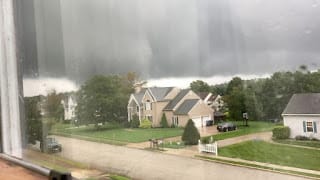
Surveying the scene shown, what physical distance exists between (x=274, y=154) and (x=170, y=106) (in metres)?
0.22

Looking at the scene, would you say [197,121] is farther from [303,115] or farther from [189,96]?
[303,115]

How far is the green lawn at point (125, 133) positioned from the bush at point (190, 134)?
13 mm

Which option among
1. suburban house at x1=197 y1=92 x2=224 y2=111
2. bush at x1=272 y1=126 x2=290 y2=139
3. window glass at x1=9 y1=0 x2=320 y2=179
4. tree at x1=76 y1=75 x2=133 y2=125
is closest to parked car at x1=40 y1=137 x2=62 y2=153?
window glass at x1=9 y1=0 x2=320 y2=179

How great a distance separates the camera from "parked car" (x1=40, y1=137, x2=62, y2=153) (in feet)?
3.22

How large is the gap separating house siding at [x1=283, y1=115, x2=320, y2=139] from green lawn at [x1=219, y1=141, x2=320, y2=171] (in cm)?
2

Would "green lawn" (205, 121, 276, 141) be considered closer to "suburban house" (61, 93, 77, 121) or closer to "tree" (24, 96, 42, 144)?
"suburban house" (61, 93, 77, 121)

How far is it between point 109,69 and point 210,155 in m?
0.32

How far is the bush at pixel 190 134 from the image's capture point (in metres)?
0.60

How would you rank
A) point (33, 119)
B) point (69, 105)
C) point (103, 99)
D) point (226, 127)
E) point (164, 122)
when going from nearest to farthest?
point (226, 127)
point (164, 122)
point (103, 99)
point (69, 105)
point (33, 119)

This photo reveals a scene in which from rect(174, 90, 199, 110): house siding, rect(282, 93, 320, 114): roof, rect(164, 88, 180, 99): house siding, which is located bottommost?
rect(282, 93, 320, 114): roof

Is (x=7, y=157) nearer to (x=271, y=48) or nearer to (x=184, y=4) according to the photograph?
(x=184, y=4)

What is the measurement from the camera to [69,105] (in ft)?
3.00

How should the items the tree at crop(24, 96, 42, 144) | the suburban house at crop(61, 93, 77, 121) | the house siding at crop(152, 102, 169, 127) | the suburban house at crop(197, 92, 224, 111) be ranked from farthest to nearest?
the tree at crop(24, 96, 42, 144) → the suburban house at crop(61, 93, 77, 121) → the house siding at crop(152, 102, 169, 127) → the suburban house at crop(197, 92, 224, 111)

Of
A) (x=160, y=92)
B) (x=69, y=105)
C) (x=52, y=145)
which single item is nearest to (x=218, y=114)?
(x=160, y=92)
